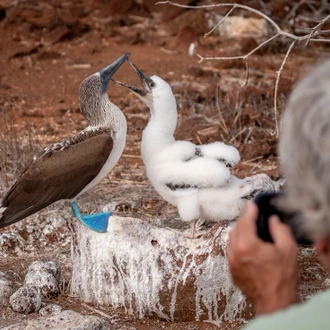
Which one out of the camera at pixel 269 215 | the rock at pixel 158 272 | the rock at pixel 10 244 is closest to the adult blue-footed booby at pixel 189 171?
the rock at pixel 158 272

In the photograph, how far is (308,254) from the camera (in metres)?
5.34

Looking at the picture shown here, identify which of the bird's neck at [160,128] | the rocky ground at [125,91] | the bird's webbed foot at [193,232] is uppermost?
the bird's neck at [160,128]

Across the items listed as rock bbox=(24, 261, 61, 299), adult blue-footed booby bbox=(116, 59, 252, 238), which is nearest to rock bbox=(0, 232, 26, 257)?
rock bbox=(24, 261, 61, 299)

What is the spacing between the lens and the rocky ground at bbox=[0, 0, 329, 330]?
5395 millimetres

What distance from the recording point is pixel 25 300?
4520mm

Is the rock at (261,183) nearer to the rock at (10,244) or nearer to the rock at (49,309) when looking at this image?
the rock at (49,309)

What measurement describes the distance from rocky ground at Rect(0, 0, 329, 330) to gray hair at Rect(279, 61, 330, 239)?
2.95 m

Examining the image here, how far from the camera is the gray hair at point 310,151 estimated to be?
5.14ft

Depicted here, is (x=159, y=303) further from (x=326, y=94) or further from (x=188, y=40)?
(x=188, y=40)

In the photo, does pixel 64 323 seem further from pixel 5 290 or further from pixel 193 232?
pixel 193 232

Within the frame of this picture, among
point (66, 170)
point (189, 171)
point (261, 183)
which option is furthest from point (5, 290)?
point (261, 183)

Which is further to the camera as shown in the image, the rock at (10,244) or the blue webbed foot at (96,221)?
the rock at (10,244)

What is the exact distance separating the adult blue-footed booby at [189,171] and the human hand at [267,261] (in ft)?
8.38

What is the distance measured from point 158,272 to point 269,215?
2.57 metres
